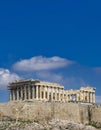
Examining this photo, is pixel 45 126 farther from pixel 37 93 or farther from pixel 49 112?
pixel 37 93

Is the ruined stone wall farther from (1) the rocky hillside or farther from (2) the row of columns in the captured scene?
(2) the row of columns

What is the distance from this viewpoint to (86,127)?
77.0 m

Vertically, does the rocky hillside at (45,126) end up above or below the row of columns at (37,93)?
below

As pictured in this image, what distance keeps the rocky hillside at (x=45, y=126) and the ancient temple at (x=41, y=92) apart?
20714 mm

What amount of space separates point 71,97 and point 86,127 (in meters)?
27.5

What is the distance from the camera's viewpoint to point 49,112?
259 feet

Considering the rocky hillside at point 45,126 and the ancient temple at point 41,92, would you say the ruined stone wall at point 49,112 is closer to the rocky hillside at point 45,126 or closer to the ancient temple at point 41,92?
the rocky hillside at point 45,126

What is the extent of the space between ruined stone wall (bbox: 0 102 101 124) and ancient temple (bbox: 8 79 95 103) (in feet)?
49.8

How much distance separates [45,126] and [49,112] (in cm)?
518

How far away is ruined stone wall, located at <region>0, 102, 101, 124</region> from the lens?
77000 mm

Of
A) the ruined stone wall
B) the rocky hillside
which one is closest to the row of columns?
the ruined stone wall

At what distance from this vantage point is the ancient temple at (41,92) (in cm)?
9744

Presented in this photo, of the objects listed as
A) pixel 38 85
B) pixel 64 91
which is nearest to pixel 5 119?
pixel 38 85

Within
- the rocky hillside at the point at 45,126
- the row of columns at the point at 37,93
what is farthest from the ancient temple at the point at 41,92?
the rocky hillside at the point at 45,126
